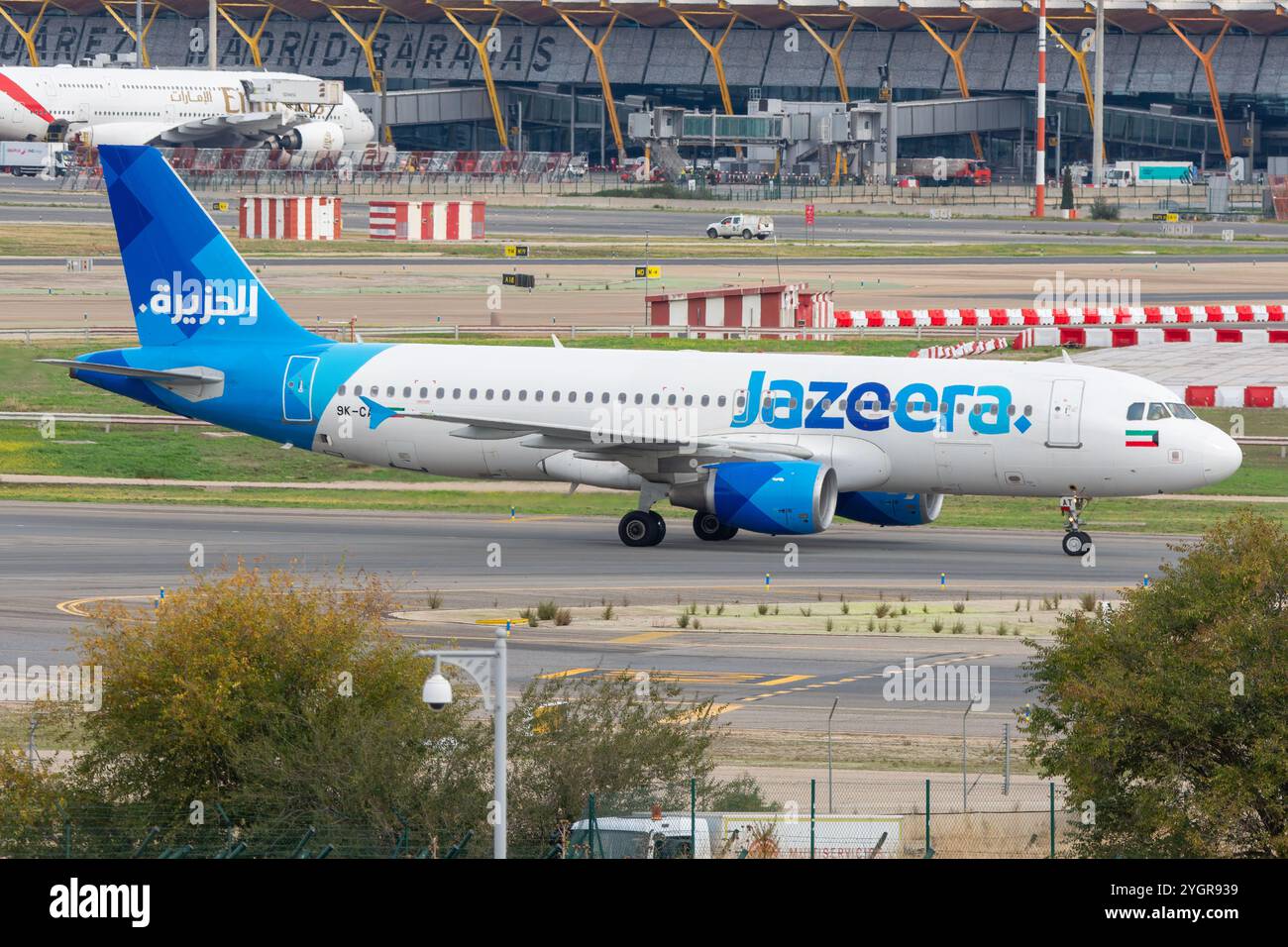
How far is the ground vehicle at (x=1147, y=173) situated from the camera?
17188cm

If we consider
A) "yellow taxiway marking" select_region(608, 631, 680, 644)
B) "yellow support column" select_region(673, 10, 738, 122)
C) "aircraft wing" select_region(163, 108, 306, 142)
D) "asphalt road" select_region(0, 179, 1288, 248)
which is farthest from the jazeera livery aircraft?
"yellow support column" select_region(673, 10, 738, 122)

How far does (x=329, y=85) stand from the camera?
16762cm

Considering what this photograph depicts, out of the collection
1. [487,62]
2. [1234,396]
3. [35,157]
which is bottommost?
[1234,396]

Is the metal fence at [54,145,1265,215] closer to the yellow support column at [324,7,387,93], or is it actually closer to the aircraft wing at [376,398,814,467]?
the yellow support column at [324,7,387,93]

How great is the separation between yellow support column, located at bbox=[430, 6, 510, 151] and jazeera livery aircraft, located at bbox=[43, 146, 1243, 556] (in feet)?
454

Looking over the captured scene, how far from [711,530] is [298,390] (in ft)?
34.0

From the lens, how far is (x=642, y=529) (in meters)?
46.6

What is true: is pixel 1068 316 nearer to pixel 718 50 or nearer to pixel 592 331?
pixel 592 331

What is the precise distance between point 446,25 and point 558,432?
156686mm

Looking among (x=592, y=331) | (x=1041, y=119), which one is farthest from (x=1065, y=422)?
(x=1041, y=119)

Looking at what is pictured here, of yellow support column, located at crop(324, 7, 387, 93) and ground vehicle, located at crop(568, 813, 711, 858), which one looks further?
yellow support column, located at crop(324, 7, 387, 93)

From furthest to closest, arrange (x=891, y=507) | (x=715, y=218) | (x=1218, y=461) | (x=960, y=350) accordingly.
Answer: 1. (x=715, y=218)
2. (x=960, y=350)
3. (x=891, y=507)
4. (x=1218, y=461)

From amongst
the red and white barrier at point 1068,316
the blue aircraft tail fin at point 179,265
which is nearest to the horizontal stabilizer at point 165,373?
the blue aircraft tail fin at point 179,265

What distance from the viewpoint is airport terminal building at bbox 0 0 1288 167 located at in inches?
6796
